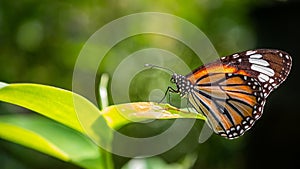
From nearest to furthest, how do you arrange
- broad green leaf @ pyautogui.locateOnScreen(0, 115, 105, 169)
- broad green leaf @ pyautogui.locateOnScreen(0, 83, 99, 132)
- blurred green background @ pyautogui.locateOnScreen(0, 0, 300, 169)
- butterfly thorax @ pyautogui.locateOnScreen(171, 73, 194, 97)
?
broad green leaf @ pyautogui.locateOnScreen(0, 83, 99, 132)
broad green leaf @ pyautogui.locateOnScreen(0, 115, 105, 169)
butterfly thorax @ pyautogui.locateOnScreen(171, 73, 194, 97)
blurred green background @ pyautogui.locateOnScreen(0, 0, 300, 169)

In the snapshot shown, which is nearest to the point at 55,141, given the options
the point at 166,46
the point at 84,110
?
the point at 84,110

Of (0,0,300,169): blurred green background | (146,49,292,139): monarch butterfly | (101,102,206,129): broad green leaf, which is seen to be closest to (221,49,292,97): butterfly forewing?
(146,49,292,139): monarch butterfly

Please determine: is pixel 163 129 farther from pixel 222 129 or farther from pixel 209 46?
pixel 222 129

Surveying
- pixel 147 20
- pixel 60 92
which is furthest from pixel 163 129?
pixel 60 92

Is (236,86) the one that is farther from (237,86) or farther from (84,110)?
(84,110)

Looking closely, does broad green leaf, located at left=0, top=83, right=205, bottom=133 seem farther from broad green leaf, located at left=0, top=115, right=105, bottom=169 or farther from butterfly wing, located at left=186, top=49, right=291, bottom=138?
butterfly wing, located at left=186, top=49, right=291, bottom=138

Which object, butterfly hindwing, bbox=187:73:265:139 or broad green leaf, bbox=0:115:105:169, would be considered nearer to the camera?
broad green leaf, bbox=0:115:105:169

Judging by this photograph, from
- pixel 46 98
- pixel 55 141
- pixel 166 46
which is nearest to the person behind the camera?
pixel 46 98
